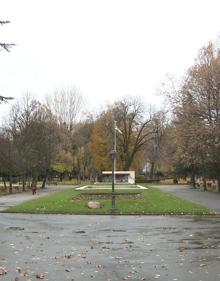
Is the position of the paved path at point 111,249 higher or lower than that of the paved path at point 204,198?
lower

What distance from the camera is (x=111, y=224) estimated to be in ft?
72.5

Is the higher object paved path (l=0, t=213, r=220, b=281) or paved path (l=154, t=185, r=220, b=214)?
paved path (l=154, t=185, r=220, b=214)

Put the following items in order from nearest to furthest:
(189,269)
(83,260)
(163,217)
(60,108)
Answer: (189,269) < (83,260) < (163,217) < (60,108)

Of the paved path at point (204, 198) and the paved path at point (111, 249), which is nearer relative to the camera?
the paved path at point (111, 249)

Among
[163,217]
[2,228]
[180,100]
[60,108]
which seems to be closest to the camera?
[2,228]

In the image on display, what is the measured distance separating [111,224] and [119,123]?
7939 cm

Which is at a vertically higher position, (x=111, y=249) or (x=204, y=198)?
(x=204, y=198)

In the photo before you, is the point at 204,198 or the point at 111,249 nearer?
the point at 111,249

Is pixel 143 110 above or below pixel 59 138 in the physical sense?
above

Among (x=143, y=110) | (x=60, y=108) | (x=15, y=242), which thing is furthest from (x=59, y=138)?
(x=15, y=242)

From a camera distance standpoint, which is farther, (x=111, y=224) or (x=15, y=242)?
(x=111, y=224)

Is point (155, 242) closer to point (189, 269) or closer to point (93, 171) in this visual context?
point (189, 269)

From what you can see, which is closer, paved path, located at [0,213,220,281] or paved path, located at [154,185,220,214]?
paved path, located at [0,213,220,281]

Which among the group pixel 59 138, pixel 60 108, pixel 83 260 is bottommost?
pixel 83 260
